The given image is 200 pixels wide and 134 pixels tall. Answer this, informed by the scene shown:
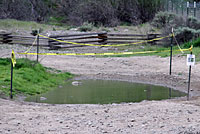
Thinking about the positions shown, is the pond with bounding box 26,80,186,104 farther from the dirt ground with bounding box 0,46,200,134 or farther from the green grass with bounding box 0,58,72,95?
the dirt ground with bounding box 0,46,200,134

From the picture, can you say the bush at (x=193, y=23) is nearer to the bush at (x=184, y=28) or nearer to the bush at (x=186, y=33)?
the bush at (x=184, y=28)

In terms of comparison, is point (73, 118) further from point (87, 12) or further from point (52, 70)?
point (87, 12)

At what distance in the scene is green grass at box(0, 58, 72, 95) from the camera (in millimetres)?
12851

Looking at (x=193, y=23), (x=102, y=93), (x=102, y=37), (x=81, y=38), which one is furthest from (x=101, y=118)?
(x=193, y=23)

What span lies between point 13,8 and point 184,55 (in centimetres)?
2700

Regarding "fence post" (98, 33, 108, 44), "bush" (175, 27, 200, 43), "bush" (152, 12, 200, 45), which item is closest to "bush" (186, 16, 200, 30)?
"bush" (152, 12, 200, 45)

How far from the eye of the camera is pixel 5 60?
15484 mm

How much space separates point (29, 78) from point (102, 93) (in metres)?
2.72

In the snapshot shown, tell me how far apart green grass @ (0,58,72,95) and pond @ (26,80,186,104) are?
0.43 meters

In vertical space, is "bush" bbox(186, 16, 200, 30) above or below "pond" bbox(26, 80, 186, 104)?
above

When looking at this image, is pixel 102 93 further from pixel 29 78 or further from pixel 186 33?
pixel 186 33

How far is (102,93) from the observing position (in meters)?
13.6

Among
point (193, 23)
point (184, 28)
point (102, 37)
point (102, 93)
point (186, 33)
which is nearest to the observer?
point (102, 93)

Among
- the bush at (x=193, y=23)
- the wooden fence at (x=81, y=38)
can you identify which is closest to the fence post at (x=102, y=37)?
the wooden fence at (x=81, y=38)
